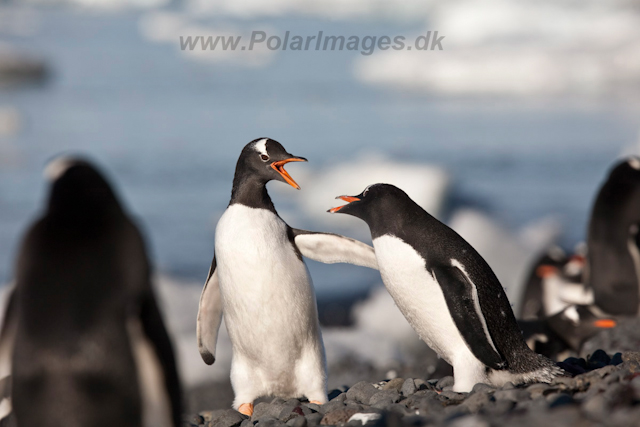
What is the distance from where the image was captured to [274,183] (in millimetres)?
15273

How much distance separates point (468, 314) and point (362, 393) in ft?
1.98

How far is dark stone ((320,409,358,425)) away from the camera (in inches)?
111

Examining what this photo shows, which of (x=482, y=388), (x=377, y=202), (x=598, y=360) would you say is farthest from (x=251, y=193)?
(x=598, y=360)

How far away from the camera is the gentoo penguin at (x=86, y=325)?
2150mm

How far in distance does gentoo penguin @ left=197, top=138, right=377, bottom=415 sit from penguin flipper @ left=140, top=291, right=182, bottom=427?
114 centimetres

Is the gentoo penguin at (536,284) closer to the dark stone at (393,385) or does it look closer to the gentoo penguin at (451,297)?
the dark stone at (393,385)

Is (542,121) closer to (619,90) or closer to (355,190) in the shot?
(619,90)

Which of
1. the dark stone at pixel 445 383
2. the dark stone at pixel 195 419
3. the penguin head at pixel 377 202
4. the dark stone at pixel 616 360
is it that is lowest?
the dark stone at pixel 195 419

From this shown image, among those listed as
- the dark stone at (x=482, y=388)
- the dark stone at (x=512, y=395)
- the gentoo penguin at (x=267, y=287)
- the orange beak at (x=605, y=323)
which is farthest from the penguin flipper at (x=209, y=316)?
the orange beak at (x=605, y=323)

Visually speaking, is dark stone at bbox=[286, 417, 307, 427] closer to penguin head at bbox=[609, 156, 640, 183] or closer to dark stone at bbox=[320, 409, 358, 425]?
dark stone at bbox=[320, 409, 358, 425]

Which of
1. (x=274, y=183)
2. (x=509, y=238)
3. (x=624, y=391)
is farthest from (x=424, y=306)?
(x=274, y=183)

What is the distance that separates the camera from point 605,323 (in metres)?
5.04

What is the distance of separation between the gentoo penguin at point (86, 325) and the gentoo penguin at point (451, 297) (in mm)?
1349

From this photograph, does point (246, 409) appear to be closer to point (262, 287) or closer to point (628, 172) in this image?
point (262, 287)
